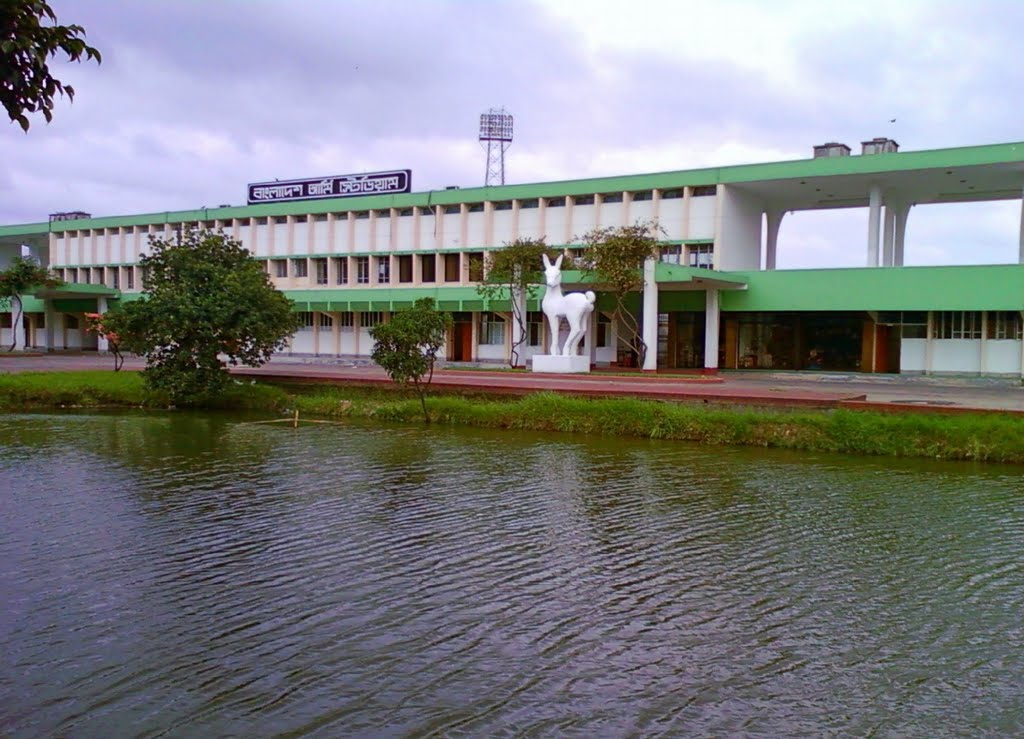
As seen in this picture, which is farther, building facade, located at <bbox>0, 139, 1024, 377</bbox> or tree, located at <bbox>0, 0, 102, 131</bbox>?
building facade, located at <bbox>0, 139, 1024, 377</bbox>

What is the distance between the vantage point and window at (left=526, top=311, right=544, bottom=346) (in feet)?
132

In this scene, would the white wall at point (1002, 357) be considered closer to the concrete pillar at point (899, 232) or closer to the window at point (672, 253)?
the concrete pillar at point (899, 232)

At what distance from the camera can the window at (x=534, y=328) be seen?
4028 cm

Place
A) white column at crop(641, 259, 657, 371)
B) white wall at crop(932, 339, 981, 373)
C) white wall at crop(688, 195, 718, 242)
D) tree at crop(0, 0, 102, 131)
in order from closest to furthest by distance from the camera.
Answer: tree at crop(0, 0, 102, 131) < white wall at crop(932, 339, 981, 373) < white column at crop(641, 259, 657, 371) < white wall at crop(688, 195, 718, 242)

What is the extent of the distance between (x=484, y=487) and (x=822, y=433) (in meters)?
7.95

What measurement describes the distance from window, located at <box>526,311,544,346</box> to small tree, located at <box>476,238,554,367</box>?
98.4 inches

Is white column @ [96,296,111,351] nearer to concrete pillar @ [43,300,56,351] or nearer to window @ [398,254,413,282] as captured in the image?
concrete pillar @ [43,300,56,351]

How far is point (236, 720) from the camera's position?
561cm

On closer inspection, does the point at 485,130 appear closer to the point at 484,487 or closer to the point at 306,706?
the point at 484,487

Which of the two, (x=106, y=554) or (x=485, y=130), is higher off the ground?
(x=485, y=130)

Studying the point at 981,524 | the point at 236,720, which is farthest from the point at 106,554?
the point at 981,524

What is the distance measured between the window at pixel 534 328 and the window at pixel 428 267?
6.05 m

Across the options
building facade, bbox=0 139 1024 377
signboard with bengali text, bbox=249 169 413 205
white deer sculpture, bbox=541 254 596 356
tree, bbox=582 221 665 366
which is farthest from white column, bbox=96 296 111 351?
tree, bbox=582 221 665 366

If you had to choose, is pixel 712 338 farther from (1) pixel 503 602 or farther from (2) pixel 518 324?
(1) pixel 503 602
